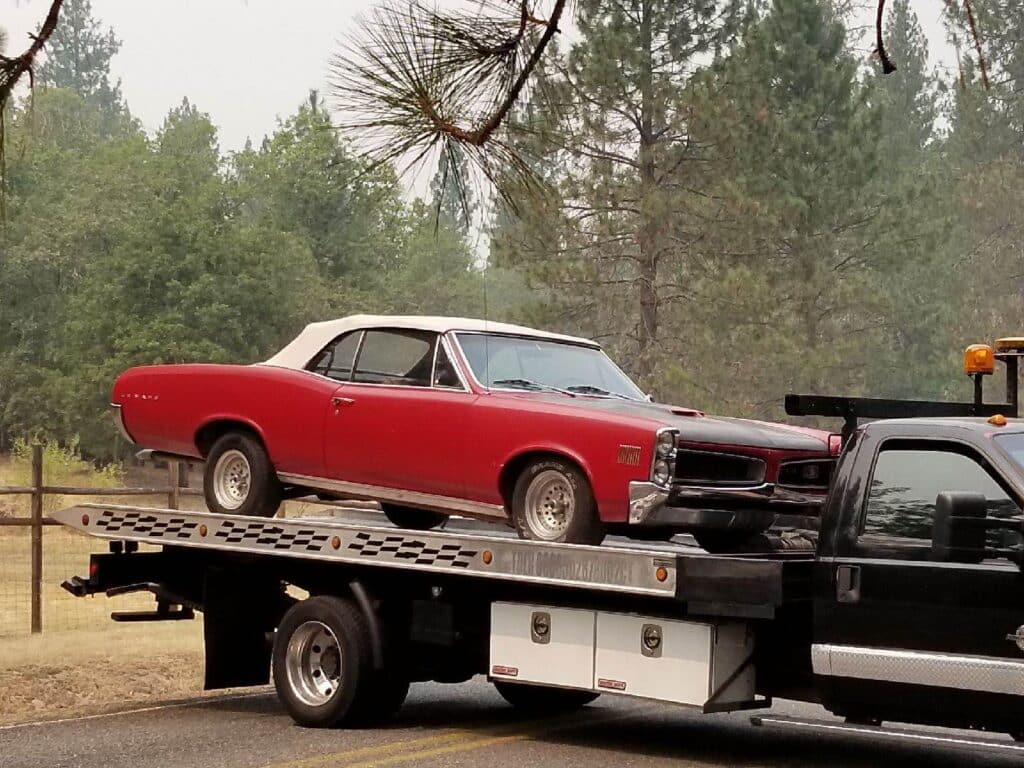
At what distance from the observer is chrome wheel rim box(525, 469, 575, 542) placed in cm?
873

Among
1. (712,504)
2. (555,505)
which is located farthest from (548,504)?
(712,504)

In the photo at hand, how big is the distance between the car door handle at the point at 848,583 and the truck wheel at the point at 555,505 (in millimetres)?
1559

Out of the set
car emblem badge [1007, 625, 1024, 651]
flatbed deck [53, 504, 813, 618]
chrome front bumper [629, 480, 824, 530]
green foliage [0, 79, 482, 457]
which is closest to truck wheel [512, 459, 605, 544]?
flatbed deck [53, 504, 813, 618]

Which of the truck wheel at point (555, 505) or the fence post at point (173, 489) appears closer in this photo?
the truck wheel at point (555, 505)

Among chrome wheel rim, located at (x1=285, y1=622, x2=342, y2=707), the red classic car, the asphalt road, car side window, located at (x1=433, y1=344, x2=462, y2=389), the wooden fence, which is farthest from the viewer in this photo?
the wooden fence

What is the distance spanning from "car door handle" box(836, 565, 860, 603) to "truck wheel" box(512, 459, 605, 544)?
5.11ft

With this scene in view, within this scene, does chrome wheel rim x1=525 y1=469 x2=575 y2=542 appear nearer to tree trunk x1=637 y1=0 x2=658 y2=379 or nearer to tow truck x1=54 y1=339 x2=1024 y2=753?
tow truck x1=54 y1=339 x2=1024 y2=753

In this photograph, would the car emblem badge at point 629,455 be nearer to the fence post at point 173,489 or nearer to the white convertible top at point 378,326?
the white convertible top at point 378,326

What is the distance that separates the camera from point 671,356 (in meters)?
32.5

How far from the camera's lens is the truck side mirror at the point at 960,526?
667 centimetres

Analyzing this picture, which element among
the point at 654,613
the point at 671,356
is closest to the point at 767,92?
the point at 671,356

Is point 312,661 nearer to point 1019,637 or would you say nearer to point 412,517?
point 412,517

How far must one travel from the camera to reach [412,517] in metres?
10.7

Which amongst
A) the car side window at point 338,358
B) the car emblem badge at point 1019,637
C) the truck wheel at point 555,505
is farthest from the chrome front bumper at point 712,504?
the car side window at point 338,358
